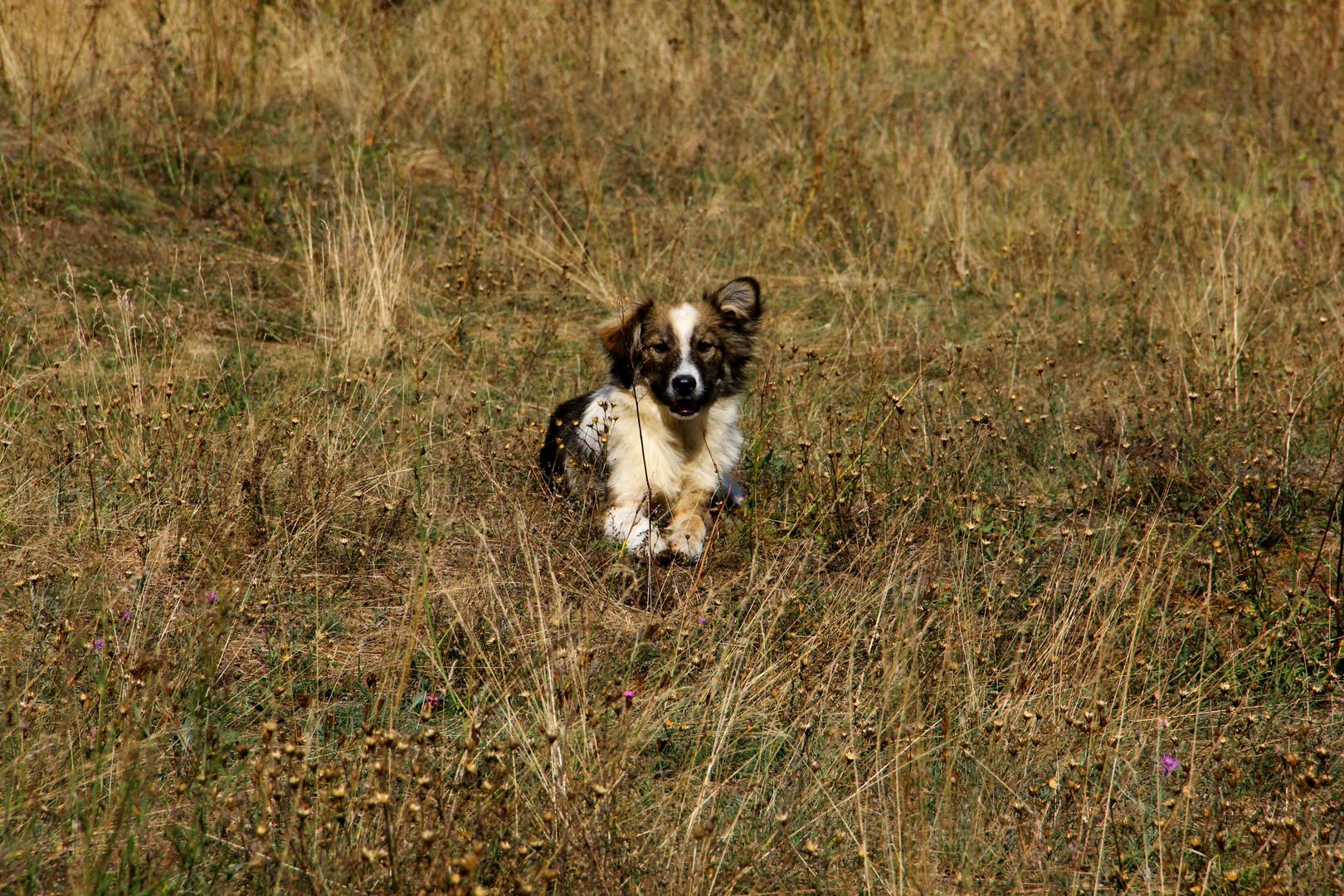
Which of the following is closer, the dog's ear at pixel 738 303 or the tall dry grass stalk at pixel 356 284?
the dog's ear at pixel 738 303

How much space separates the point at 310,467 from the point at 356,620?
0.80 meters

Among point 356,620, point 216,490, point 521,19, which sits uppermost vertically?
point 521,19

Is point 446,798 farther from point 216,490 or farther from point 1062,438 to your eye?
point 1062,438

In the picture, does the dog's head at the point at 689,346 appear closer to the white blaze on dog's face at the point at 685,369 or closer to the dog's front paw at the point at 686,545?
the white blaze on dog's face at the point at 685,369

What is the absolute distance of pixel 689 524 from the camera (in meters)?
4.69

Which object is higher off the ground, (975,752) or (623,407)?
(623,407)

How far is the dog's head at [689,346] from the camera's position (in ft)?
15.5

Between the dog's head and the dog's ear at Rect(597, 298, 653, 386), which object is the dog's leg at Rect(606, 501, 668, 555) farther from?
the dog's ear at Rect(597, 298, 653, 386)

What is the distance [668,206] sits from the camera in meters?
7.61

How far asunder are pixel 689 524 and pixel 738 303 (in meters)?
0.99

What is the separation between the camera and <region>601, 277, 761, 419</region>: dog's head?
4734mm

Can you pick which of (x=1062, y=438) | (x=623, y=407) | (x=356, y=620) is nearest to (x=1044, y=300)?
(x=1062, y=438)

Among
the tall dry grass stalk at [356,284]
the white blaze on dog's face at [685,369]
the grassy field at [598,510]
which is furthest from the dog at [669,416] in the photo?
the tall dry grass stalk at [356,284]

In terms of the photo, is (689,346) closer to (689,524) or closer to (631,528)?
(689,524)
